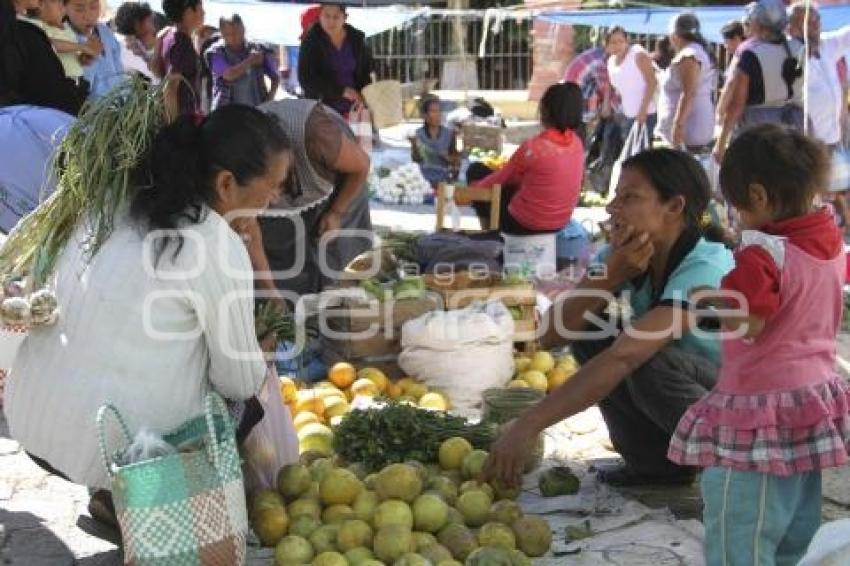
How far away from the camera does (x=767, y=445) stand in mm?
2762

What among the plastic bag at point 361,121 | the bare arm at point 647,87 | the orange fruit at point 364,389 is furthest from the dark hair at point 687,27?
the orange fruit at point 364,389

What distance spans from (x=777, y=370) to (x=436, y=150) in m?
8.16

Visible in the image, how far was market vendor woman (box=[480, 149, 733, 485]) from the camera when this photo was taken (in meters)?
3.11

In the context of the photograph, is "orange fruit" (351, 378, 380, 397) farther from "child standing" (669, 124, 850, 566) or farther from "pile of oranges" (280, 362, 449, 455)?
"child standing" (669, 124, 850, 566)

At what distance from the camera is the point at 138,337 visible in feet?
9.34

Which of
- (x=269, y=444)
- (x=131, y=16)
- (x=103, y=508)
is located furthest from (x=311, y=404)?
(x=131, y=16)

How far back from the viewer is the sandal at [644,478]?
374 cm

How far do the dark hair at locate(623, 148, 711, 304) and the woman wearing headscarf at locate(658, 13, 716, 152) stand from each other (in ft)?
19.1

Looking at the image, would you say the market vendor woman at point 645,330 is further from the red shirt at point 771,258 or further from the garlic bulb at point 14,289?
the garlic bulb at point 14,289

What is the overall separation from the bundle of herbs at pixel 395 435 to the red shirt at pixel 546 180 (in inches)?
114

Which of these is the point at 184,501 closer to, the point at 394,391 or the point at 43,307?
the point at 43,307

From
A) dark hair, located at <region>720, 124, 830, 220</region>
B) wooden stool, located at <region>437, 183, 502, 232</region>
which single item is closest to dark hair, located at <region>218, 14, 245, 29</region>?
wooden stool, located at <region>437, 183, 502, 232</region>

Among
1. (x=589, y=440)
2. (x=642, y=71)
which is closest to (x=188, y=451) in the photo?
(x=589, y=440)

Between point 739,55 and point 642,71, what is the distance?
9.22 feet
